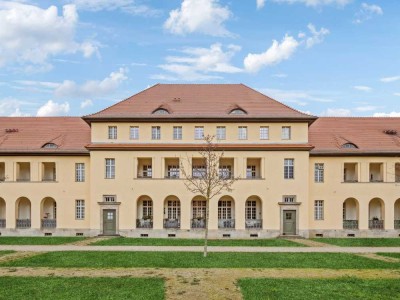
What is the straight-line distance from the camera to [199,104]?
35688 millimetres

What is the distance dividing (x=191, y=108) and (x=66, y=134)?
40.6 ft

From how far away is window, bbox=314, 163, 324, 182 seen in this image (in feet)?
117

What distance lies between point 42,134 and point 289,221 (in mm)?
24074

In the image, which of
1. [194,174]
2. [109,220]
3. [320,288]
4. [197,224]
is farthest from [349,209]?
[320,288]

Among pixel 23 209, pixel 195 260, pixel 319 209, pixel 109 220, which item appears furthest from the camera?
Result: pixel 23 209

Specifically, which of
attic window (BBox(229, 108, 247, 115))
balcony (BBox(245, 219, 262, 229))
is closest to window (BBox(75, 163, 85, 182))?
attic window (BBox(229, 108, 247, 115))

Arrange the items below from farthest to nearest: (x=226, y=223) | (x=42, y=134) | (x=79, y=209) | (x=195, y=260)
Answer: (x=42, y=134) → (x=79, y=209) → (x=226, y=223) → (x=195, y=260)

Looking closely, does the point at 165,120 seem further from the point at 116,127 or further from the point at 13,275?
the point at 13,275

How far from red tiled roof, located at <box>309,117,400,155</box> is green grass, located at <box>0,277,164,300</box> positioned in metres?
23.9

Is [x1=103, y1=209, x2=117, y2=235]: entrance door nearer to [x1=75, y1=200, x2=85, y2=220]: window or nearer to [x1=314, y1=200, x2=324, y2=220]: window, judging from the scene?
[x1=75, y1=200, x2=85, y2=220]: window

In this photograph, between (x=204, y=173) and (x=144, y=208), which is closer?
(x=204, y=173)

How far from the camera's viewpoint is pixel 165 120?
34.3 m

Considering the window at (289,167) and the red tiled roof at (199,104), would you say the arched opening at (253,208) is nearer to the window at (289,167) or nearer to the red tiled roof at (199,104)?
the window at (289,167)

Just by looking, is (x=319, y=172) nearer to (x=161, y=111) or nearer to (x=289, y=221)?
(x=289, y=221)
